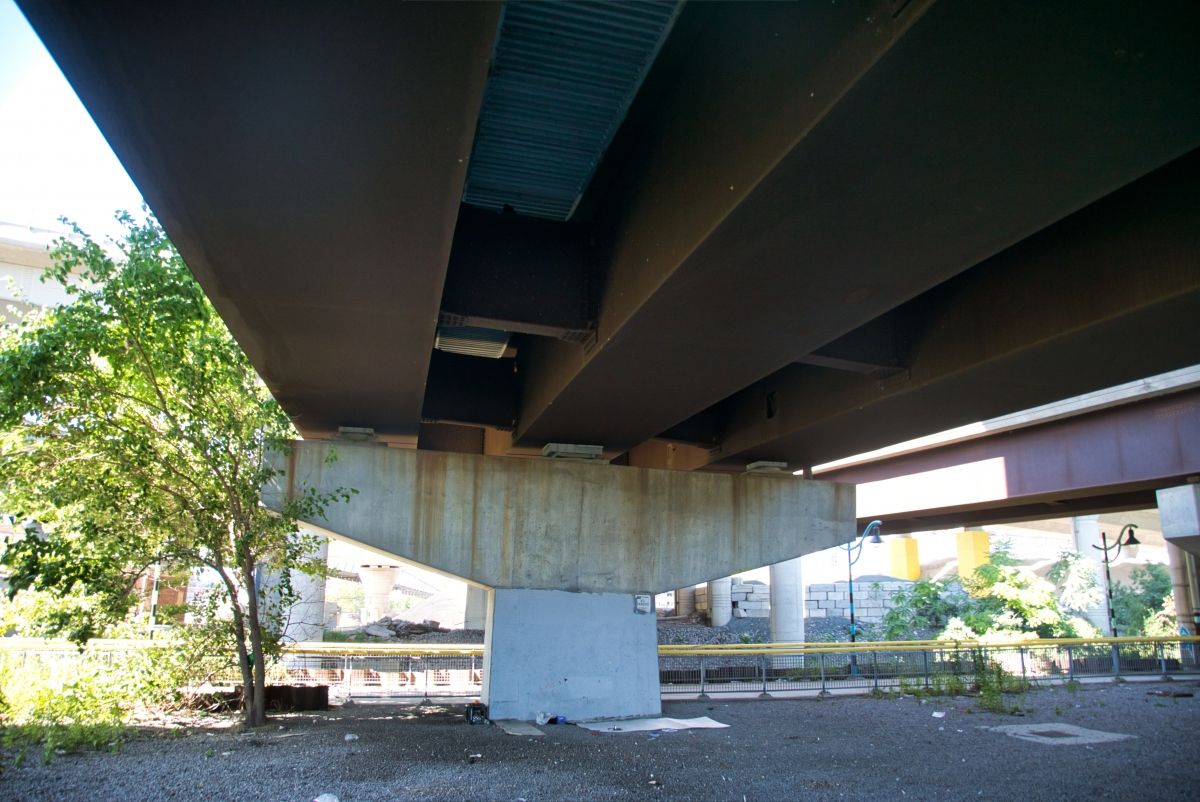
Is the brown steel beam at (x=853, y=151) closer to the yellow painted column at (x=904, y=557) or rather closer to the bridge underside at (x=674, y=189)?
the bridge underside at (x=674, y=189)

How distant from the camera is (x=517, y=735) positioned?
10852mm

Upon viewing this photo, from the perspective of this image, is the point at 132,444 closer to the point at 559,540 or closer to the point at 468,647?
the point at 559,540

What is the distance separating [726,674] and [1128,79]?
16414 millimetres

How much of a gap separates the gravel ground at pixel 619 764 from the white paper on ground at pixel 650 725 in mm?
383

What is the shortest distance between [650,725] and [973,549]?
27.2 metres

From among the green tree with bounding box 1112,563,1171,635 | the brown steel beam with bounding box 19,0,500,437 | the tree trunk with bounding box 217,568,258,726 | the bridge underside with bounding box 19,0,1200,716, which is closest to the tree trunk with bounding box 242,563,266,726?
the tree trunk with bounding box 217,568,258,726

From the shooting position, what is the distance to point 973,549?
34.9 metres

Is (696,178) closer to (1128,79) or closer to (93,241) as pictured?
(1128,79)

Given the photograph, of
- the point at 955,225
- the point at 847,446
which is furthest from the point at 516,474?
the point at 955,225

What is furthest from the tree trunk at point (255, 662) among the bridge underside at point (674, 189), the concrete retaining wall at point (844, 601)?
the concrete retaining wall at point (844, 601)

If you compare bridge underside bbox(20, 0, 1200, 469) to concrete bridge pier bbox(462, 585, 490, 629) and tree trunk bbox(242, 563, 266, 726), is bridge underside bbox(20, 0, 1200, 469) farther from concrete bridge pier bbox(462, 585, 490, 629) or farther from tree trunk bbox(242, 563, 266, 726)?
concrete bridge pier bbox(462, 585, 490, 629)

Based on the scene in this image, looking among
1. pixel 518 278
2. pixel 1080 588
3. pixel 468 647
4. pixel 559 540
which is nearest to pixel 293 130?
pixel 518 278

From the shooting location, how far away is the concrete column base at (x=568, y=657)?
1223cm

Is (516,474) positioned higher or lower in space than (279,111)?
lower
